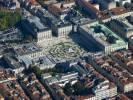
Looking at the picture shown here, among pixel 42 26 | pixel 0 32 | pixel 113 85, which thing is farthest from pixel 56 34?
pixel 113 85

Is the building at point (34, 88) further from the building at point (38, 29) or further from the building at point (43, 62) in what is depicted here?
the building at point (38, 29)

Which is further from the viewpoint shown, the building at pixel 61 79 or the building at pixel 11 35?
the building at pixel 11 35

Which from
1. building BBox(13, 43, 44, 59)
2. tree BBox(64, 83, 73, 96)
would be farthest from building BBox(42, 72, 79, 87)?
building BBox(13, 43, 44, 59)

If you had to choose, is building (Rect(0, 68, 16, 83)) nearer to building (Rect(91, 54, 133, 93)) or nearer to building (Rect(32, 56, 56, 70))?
building (Rect(32, 56, 56, 70))

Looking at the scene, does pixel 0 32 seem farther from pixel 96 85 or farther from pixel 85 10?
pixel 96 85

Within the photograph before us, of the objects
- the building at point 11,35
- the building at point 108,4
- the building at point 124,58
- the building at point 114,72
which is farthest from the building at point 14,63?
the building at point 108,4

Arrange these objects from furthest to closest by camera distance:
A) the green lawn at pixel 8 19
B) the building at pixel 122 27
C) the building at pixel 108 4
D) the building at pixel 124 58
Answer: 1. the building at pixel 108 4
2. the green lawn at pixel 8 19
3. the building at pixel 122 27
4. the building at pixel 124 58

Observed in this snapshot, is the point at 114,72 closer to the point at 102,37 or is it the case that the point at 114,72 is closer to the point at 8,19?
the point at 102,37
